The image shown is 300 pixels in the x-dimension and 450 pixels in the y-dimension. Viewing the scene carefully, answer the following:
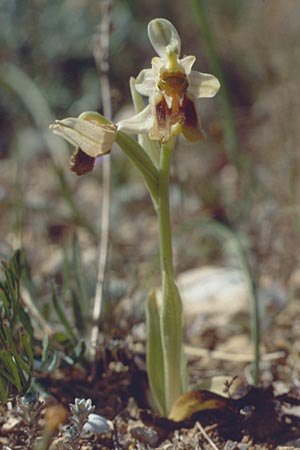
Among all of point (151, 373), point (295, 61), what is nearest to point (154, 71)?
point (151, 373)

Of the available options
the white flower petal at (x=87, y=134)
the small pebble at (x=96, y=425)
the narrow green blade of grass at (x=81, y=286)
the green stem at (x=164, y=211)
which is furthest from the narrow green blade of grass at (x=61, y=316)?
the white flower petal at (x=87, y=134)

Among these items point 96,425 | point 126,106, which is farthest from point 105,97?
point 126,106

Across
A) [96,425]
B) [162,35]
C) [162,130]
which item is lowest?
[96,425]

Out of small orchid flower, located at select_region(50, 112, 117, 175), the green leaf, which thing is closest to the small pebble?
the green leaf

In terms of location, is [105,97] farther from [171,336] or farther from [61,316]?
[171,336]

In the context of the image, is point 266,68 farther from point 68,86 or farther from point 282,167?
point 68,86

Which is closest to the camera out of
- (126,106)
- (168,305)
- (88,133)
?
(88,133)

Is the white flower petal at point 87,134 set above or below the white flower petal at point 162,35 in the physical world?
below

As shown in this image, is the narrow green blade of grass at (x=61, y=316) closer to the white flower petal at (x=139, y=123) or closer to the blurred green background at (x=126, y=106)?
the blurred green background at (x=126, y=106)
